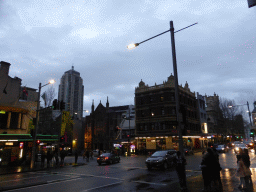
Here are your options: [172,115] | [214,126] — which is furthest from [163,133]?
[214,126]

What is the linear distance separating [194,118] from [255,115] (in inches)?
991

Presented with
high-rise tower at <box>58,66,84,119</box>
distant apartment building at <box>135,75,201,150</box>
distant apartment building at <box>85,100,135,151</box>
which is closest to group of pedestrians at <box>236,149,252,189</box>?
distant apartment building at <box>135,75,201,150</box>

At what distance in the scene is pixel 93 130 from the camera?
245ft

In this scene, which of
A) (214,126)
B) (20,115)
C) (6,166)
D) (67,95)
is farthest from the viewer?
(67,95)

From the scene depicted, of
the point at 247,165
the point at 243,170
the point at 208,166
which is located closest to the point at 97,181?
the point at 208,166

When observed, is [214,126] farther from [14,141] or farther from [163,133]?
[14,141]

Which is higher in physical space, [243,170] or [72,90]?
[72,90]

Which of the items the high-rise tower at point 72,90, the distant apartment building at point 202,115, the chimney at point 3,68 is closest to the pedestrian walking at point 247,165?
the chimney at point 3,68

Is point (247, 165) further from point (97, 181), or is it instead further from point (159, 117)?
point (159, 117)

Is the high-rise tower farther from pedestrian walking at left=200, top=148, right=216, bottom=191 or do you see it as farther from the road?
pedestrian walking at left=200, top=148, right=216, bottom=191

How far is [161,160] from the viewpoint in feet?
57.8

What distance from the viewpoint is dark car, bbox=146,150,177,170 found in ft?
57.4

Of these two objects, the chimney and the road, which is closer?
the road

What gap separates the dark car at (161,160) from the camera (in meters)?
17.5
